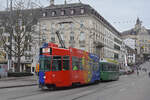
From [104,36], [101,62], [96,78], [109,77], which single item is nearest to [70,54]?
[96,78]

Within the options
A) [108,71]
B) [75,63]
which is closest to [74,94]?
[75,63]

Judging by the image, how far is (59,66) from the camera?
1841cm

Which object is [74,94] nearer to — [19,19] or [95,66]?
[95,66]

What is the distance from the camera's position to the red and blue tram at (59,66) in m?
17.8

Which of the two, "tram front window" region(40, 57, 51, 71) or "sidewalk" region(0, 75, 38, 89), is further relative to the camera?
"sidewalk" region(0, 75, 38, 89)

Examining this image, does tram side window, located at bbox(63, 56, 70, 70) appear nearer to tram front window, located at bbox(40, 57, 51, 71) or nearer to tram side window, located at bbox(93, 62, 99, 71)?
tram front window, located at bbox(40, 57, 51, 71)

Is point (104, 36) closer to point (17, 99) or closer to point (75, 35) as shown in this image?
point (75, 35)

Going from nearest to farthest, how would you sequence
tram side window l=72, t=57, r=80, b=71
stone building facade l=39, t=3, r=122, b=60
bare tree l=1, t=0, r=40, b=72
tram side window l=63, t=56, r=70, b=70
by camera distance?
1. tram side window l=63, t=56, r=70, b=70
2. tram side window l=72, t=57, r=80, b=71
3. bare tree l=1, t=0, r=40, b=72
4. stone building facade l=39, t=3, r=122, b=60

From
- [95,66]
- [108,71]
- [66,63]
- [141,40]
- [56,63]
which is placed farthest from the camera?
[141,40]

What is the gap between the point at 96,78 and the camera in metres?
26.3

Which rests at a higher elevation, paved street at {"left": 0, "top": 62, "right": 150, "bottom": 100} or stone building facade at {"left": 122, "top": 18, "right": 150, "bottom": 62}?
stone building facade at {"left": 122, "top": 18, "right": 150, "bottom": 62}

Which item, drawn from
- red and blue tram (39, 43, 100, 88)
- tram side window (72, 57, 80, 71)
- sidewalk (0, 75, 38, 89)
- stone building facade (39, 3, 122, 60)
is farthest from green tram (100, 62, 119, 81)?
stone building facade (39, 3, 122, 60)

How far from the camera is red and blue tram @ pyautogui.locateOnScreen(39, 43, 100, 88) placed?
58.5 feet

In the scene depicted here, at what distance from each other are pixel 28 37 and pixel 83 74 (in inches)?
683
